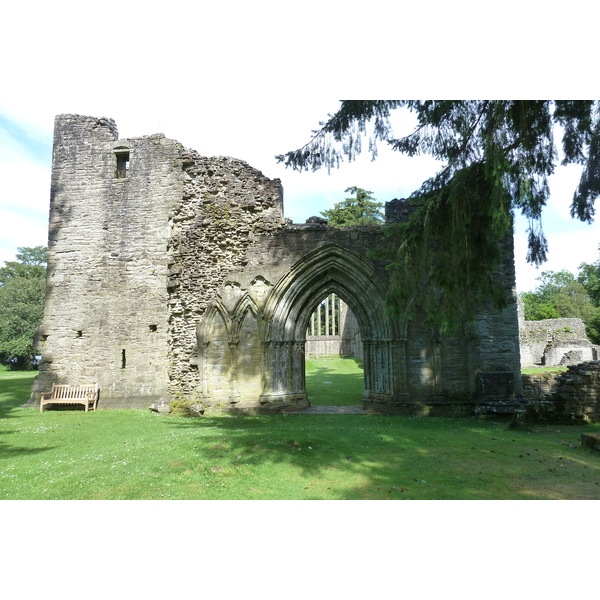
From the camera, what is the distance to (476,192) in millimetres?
4801

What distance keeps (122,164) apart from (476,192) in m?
11.2

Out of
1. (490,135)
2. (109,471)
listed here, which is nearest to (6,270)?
(109,471)

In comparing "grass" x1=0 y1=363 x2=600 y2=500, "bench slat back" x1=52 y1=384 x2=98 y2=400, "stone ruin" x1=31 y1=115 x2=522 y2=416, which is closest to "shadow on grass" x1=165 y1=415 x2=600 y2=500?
"grass" x1=0 y1=363 x2=600 y2=500

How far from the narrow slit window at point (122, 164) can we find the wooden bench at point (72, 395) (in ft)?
21.0

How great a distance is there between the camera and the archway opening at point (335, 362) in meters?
12.1

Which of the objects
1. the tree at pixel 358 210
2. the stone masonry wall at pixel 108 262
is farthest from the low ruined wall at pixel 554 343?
the stone masonry wall at pixel 108 262

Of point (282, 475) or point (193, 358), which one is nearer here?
point (282, 475)

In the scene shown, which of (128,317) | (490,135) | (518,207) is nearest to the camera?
(490,135)

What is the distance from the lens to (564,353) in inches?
877

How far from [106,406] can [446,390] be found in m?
9.09

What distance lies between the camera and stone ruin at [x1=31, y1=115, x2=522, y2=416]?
916 centimetres

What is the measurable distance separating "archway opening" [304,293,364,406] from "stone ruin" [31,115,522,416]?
1.53m

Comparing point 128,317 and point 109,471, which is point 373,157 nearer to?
point 109,471

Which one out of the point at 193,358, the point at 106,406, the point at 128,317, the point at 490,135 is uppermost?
the point at 490,135
